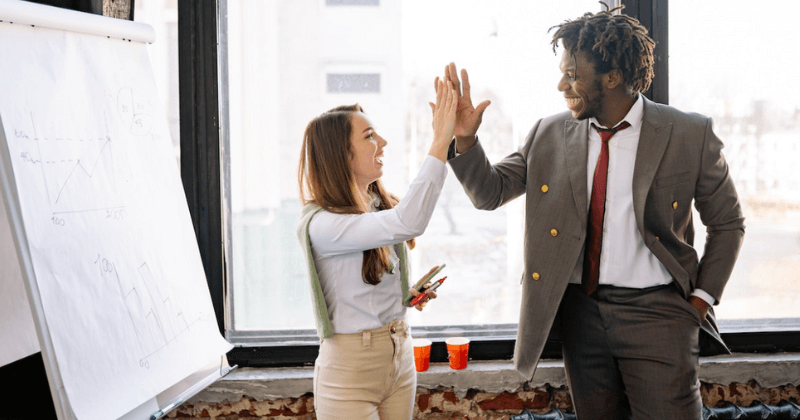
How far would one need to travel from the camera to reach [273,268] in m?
2.23

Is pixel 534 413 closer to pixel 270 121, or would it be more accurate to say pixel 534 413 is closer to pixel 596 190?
pixel 596 190

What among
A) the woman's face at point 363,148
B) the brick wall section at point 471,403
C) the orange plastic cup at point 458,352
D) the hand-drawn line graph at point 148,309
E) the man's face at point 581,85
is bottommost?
the brick wall section at point 471,403

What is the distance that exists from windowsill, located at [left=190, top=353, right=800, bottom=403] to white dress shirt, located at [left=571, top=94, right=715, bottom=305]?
58cm

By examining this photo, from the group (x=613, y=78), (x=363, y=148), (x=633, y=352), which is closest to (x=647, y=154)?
(x=613, y=78)

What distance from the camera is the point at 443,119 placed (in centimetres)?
159

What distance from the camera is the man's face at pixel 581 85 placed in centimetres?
172

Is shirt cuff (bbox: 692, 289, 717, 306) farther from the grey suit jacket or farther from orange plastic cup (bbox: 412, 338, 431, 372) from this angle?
orange plastic cup (bbox: 412, 338, 431, 372)

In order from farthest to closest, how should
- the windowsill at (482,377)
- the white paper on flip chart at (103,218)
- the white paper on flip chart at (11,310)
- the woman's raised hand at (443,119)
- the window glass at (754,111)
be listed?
the window glass at (754,111) → the windowsill at (482,377) → the woman's raised hand at (443,119) → the white paper on flip chart at (11,310) → the white paper on flip chart at (103,218)

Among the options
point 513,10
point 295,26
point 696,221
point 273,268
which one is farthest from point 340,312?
point 696,221

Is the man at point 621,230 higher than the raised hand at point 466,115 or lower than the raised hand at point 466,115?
lower

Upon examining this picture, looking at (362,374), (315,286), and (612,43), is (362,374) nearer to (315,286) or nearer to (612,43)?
(315,286)

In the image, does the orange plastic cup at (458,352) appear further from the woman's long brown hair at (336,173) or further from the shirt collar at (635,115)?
the shirt collar at (635,115)

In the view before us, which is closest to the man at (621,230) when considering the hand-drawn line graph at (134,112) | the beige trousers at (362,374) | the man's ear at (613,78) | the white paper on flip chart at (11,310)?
the man's ear at (613,78)

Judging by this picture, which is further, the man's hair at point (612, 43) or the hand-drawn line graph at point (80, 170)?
the man's hair at point (612, 43)
